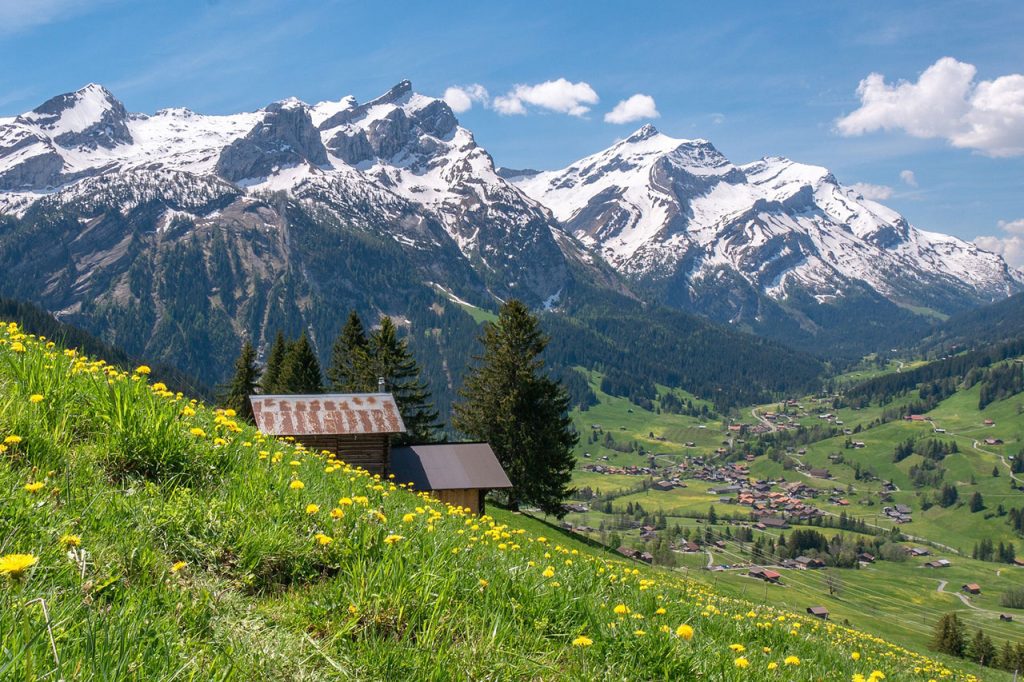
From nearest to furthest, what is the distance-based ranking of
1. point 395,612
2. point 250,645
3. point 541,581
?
1. point 250,645
2. point 395,612
3. point 541,581

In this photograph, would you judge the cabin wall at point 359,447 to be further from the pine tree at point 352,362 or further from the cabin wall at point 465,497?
the pine tree at point 352,362

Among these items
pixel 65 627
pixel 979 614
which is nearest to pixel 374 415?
A: pixel 65 627

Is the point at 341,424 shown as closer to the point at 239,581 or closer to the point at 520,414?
the point at 520,414

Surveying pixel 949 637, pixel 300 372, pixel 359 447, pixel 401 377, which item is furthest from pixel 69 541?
pixel 300 372

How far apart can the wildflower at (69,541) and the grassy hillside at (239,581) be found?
0.01 meters

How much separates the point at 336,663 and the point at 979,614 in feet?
593

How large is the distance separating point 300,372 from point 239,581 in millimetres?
63617

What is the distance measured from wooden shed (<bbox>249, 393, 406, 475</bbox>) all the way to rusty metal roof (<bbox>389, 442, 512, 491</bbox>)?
1.83 m

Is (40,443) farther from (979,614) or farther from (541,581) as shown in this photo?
(979,614)

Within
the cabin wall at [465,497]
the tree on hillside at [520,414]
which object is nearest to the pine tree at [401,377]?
the tree on hillside at [520,414]

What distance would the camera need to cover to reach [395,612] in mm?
4359

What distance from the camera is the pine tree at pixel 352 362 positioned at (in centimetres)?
6075

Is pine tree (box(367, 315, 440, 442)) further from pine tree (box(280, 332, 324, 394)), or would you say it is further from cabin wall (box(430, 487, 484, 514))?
cabin wall (box(430, 487, 484, 514))

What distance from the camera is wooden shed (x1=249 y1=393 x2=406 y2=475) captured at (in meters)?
36.7
